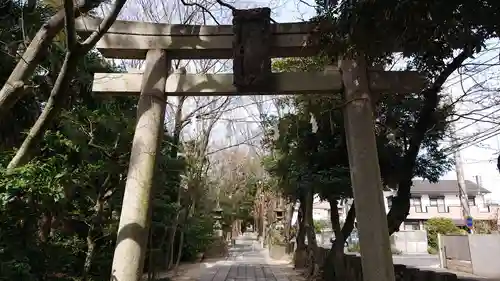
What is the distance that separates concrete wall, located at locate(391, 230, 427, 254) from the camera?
23.3 meters

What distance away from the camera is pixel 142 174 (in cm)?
462

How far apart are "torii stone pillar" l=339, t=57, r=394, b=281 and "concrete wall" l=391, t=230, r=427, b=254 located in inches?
811

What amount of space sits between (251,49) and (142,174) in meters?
1.97

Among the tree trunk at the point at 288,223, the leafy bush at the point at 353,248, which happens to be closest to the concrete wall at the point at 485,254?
the tree trunk at the point at 288,223

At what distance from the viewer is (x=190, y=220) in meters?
15.0

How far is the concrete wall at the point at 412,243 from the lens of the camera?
76.6 feet

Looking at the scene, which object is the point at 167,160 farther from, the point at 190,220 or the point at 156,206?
the point at 190,220

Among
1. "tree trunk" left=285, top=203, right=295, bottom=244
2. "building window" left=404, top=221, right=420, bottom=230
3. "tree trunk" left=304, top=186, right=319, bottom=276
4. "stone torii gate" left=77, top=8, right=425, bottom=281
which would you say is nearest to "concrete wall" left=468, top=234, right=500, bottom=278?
"tree trunk" left=304, top=186, right=319, bottom=276

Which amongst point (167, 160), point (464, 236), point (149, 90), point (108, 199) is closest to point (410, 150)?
point (149, 90)

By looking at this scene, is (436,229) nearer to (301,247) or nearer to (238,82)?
(301,247)

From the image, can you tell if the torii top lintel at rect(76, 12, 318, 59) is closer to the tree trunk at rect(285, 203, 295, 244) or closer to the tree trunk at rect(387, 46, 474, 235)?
the tree trunk at rect(387, 46, 474, 235)

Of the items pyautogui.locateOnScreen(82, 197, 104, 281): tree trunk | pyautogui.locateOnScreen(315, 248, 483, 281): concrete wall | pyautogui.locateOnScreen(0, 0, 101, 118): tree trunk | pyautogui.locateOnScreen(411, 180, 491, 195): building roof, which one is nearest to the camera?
pyautogui.locateOnScreen(0, 0, 101, 118): tree trunk

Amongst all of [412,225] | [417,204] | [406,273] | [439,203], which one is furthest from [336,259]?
[439,203]

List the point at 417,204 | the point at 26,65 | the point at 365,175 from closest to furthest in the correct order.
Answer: the point at 26,65
the point at 365,175
the point at 417,204
